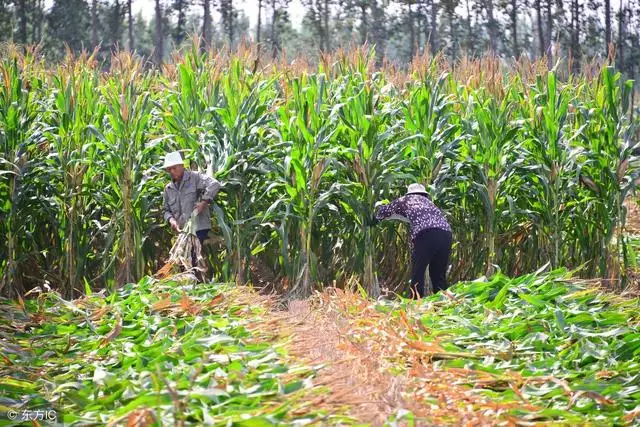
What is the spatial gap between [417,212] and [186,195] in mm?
2066

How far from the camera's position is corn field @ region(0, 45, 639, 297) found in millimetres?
7746

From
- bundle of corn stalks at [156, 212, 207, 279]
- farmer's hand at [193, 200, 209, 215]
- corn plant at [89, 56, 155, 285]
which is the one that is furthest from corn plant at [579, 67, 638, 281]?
corn plant at [89, 56, 155, 285]

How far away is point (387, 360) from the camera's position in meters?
4.37

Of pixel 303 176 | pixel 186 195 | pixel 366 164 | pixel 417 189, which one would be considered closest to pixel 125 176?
pixel 186 195

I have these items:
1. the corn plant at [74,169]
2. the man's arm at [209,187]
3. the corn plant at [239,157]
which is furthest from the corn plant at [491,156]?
the corn plant at [74,169]

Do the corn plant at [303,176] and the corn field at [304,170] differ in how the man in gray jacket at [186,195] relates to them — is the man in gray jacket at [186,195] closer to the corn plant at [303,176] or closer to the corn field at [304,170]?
the corn field at [304,170]

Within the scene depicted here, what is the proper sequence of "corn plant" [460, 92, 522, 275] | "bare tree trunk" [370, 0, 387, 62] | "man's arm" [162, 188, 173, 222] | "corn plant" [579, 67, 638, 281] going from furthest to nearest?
"bare tree trunk" [370, 0, 387, 62] → "corn plant" [579, 67, 638, 281] → "corn plant" [460, 92, 522, 275] → "man's arm" [162, 188, 173, 222]

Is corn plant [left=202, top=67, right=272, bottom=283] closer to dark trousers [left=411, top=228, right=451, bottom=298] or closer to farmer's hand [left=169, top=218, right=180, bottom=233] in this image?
farmer's hand [left=169, top=218, right=180, bottom=233]

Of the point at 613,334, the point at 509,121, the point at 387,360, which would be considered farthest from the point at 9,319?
the point at 509,121

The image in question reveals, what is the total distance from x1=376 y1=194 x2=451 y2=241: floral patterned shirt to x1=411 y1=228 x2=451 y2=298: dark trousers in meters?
0.05

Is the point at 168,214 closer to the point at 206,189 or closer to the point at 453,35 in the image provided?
the point at 206,189

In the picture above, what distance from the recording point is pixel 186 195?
24.2 ft

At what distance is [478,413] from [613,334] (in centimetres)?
130

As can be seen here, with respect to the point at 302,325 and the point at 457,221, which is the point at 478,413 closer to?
the point at 302,325
